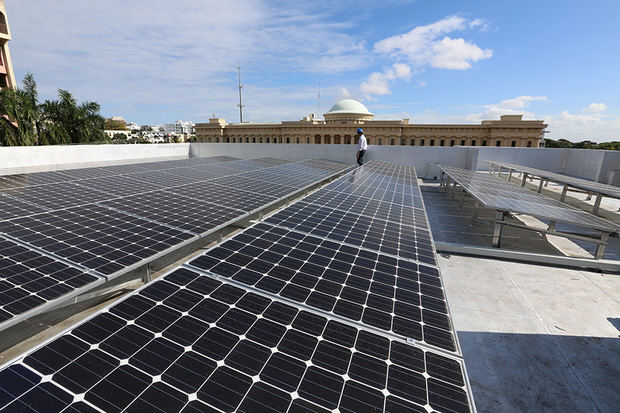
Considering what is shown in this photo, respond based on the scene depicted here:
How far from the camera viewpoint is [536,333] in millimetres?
7219

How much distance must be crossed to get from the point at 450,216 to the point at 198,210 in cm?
1405

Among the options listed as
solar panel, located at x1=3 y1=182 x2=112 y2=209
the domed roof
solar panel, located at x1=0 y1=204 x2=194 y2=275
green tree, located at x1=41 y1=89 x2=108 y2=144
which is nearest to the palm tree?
green tree, located at x1=41 y1=89 x2=108 y2=144

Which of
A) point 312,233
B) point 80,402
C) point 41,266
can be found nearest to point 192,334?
point 80,402

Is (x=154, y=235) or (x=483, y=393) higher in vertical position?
(x=154, y=235)

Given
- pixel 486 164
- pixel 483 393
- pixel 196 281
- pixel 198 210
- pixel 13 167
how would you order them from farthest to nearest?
pixel 486 164, pixel 13 167, pixel 198 210, pixel 483 393, pixel 196 281

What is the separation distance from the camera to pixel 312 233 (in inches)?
289

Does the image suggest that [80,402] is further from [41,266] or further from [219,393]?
Answer: [41,266]

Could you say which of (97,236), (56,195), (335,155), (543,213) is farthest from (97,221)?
(335,155)

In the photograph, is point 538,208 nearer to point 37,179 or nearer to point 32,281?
point 32,281

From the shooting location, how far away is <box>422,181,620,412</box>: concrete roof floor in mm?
5652

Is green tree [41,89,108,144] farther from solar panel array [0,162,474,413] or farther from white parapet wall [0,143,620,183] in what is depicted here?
solar panel array [0,162,474,413]

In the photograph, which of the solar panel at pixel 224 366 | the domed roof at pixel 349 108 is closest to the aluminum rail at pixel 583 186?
the solar panel at pixel 224 366

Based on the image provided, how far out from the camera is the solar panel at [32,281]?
474 centimetres

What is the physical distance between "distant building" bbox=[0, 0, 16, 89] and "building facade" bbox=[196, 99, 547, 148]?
2160 inches
